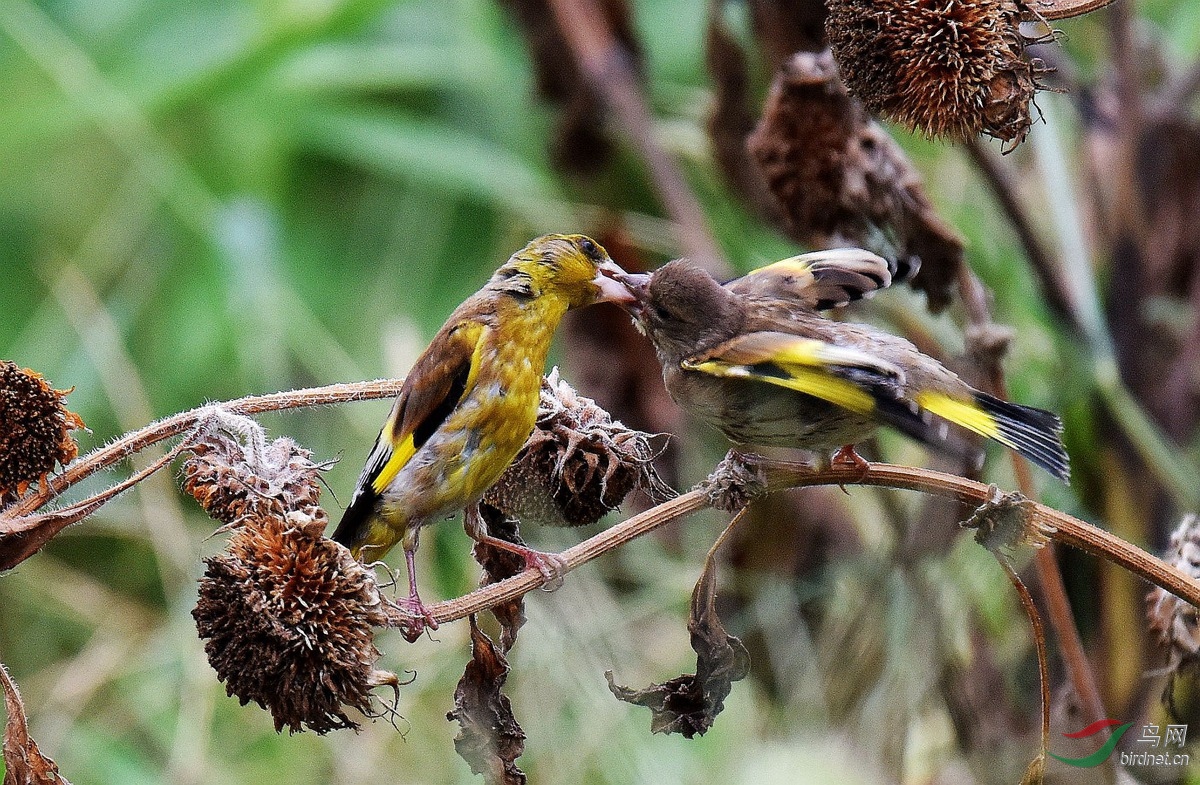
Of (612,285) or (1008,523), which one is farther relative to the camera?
(612,285)

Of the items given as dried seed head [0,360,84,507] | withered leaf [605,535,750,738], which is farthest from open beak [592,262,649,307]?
dried seed head [0,360,84,507]

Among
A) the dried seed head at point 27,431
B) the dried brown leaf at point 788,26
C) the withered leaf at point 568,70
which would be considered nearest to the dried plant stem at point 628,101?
the withered leaf at point 568,70

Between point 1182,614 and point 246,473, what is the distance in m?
1.31

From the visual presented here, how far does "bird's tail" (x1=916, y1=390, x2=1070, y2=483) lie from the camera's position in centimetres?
167

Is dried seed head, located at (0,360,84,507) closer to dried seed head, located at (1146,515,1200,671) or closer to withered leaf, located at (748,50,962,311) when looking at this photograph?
withered leaf, located at (748,50,962,311)

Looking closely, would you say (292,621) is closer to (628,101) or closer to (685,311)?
(685,311)

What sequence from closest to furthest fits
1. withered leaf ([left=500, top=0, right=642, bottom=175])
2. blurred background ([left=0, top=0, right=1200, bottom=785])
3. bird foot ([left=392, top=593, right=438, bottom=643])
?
1. bird foot ([left=392, top=593, right=438, bottom=643])
2. blurred background ([left=0, top=0, right=1200, bottom=785])
3. withered leaf ([left=500, top=0, right=642, bottom=175])

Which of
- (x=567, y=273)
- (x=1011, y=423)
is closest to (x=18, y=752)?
(x=567, y=273)

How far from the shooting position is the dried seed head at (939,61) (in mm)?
1673

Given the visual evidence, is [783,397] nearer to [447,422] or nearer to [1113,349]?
[447,422]

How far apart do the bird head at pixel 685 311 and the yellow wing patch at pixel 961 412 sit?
32 cm

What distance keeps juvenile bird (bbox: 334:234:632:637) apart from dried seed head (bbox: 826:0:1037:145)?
1.79ft

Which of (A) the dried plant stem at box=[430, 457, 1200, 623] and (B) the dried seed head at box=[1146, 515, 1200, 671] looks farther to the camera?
(B) the dried seed head at box=[1146, 515, 1200, 671]

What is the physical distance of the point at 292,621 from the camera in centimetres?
151
